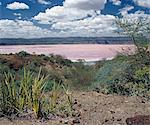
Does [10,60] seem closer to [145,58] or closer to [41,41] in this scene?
[41,41]

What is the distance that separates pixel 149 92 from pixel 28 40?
4121mm

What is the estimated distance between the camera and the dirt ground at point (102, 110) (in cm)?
818

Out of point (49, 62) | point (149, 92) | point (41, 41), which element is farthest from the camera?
point (49, 62)

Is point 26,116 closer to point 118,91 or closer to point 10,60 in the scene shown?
point 118,91

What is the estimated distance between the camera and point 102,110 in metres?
9.09

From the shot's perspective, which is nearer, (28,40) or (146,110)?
(146,110)

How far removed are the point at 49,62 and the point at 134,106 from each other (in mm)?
13422

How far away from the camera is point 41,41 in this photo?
12633 millimetres

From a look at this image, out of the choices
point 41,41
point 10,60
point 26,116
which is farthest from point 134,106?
point 10,60

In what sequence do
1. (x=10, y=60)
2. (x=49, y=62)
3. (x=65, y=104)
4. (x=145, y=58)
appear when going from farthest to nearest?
Result: 1. (x=49, y=62)
2. (x=10, y=60)
3. (x=145, y=58)
4. (x=65, y=104)

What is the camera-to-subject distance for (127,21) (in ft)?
39.1

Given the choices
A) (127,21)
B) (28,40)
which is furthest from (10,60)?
(127,21)

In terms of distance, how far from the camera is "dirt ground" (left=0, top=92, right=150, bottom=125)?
26.8 ft

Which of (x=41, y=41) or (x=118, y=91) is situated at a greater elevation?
(x=41, y=41)
